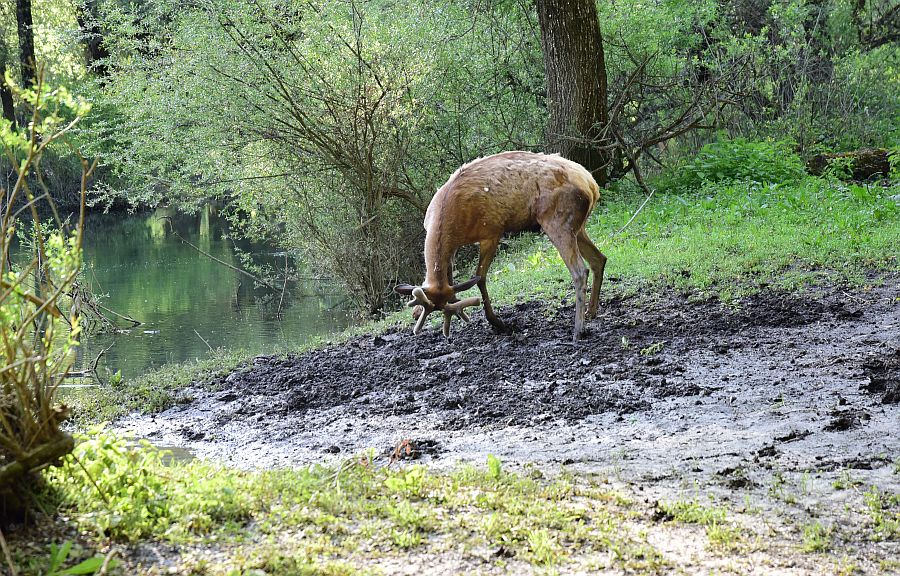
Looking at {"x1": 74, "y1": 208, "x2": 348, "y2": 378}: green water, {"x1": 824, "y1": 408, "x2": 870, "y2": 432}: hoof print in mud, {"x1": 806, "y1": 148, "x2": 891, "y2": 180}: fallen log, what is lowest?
{"x1": 74, "y1": 208, "x2": 348, "y2": 378}: green water

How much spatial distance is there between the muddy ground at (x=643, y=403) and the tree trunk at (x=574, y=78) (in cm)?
734

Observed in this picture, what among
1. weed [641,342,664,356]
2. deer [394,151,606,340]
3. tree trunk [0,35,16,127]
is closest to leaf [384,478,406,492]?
weed [641,342,664,356]

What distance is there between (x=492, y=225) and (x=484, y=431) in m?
2.82

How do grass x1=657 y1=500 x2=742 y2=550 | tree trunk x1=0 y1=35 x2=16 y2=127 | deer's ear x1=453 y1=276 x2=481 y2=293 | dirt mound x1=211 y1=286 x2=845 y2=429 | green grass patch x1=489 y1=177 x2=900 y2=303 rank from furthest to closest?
tree trunk x1=0 y1=35 x2=16 y2=127 < green grass patch x1=489 y1=177 x2=900 y2=303 < deer's ear x1=453 y1=276 x2=481 y2=293 < dirt mound x1=211 y1=286 x2=845 y2=429 < grass x1=657 y1=500 x2=742 y2=550

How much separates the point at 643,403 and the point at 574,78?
36.2 feet

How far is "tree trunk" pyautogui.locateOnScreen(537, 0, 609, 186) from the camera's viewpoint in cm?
1612

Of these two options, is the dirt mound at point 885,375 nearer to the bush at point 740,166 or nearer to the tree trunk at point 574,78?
the bush at point 740,166

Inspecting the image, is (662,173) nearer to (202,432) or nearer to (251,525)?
(202,432)

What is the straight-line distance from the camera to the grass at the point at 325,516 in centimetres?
367

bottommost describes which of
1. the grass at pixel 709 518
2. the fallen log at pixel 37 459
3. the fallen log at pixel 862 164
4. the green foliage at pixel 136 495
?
the fallen log at pixel 862 164

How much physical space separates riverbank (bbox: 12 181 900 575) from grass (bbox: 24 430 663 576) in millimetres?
13

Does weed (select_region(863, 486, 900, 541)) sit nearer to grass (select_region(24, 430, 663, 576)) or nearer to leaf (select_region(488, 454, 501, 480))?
grass (select_region(24, 430, 663, 576))

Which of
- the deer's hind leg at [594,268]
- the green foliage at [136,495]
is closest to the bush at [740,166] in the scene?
the deer's hind leg at [594,268]

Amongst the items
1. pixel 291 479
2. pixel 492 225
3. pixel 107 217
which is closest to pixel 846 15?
pixel 492 225
